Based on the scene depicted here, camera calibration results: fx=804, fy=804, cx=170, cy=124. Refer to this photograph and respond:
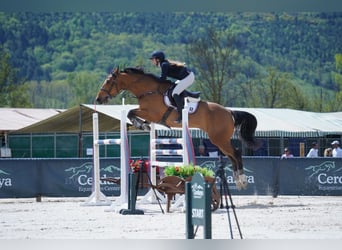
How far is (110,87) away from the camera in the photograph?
50.4 ft

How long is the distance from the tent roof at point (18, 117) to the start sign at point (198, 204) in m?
28.0

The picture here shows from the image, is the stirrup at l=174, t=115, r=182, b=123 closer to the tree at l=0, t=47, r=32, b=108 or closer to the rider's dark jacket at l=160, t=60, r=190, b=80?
the rider's dark jacket at l=160, t=60, r=190, b=80

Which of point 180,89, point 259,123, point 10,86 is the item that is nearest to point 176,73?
point 180,89

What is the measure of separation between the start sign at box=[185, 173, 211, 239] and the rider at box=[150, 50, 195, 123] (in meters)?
6.10

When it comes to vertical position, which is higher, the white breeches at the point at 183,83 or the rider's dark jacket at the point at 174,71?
the rider's dark jacket at the point at 174,71

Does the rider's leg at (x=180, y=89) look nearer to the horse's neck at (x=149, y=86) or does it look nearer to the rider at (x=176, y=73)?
the rider at (x=176, y=73)

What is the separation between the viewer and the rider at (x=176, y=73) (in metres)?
14.4

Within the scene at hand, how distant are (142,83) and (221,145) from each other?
224cm

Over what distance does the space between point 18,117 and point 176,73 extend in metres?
25.8

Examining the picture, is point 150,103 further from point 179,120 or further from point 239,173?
point 239,173

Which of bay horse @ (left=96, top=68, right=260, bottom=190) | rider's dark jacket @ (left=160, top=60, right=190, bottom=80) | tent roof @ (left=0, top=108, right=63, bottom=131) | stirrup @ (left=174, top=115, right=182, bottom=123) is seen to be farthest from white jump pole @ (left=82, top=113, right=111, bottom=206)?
tent roof @ (left=0, top=108, right=63, bottom=131)

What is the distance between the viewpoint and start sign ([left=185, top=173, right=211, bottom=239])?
311 inches

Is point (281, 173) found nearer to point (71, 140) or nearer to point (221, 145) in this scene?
point (221, 145)

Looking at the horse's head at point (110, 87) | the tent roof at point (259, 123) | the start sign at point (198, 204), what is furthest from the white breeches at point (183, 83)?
the tent roof at point (259, 123)
